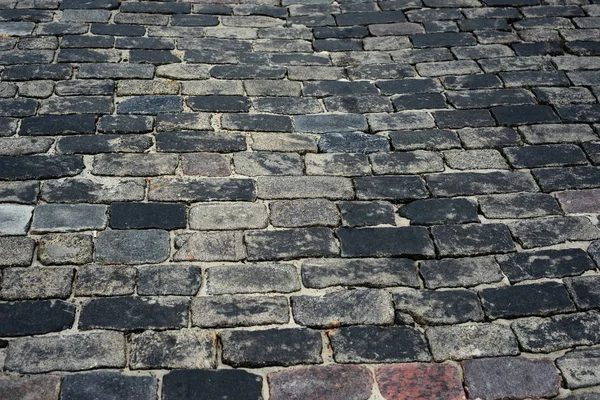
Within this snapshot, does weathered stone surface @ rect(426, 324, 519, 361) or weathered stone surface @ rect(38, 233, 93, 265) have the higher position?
weathered stone surface @ rect(426, 324, 519, 361)

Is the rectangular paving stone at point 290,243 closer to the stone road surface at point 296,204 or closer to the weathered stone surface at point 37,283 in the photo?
the stone road surface at point 296,204

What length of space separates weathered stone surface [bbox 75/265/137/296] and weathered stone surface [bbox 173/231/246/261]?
19cm

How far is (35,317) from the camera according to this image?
7.09ft

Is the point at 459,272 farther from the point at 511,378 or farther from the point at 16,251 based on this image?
the point at 16,251

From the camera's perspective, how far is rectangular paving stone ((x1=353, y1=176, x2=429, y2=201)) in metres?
2.72

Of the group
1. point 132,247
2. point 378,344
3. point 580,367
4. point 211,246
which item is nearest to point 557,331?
point 580,367

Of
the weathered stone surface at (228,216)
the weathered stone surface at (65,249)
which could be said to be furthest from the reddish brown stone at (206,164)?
the weathered stone surface at (65,249)

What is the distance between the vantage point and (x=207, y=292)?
228 centimetres

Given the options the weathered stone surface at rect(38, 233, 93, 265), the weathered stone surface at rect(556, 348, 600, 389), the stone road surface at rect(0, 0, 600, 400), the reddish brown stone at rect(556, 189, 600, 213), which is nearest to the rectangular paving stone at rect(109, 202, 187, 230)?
the stone road surface at rect(0, 0, 600, 400)

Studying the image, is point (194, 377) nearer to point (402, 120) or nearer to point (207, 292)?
point (207, 292)

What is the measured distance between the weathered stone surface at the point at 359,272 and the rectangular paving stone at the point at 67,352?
68 centimetres

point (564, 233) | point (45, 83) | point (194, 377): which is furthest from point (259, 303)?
point (45, 83)

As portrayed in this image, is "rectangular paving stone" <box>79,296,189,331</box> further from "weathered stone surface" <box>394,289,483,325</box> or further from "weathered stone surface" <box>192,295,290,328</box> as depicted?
"weathered stone surface" <box>394,289,483,325</box>

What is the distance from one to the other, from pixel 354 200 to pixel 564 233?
82cm
